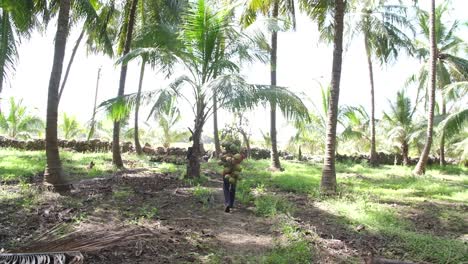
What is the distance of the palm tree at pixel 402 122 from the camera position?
20189mm

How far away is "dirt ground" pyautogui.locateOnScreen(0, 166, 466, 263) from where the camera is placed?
421 cm

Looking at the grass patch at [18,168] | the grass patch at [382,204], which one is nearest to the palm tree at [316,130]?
the grass patch at [382,204]

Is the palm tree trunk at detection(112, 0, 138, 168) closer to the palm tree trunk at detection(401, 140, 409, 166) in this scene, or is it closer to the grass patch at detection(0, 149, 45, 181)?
the grass patch at detection(0, 149, 45, 181)

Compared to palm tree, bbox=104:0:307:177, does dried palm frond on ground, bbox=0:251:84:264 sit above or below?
below

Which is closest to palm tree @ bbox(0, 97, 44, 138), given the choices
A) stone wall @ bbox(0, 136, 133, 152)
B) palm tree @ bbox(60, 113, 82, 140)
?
palm tree @ bbox(60, 113, 82, 140)

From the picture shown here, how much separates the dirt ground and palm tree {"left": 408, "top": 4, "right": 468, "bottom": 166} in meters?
12.3

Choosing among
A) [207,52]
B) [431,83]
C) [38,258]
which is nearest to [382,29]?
[431,83]

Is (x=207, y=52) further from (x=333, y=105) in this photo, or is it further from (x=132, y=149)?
(x=132, y=149)

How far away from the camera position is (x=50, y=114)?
269 inches

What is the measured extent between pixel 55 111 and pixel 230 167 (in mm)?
3296

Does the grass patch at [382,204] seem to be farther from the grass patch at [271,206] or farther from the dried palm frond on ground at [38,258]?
the dried palm frond on ground at [38,258]

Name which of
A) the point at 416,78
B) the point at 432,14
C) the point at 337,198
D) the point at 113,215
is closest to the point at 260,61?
the point at 337,198

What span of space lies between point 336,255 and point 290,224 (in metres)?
1.13

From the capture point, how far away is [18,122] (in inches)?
859
